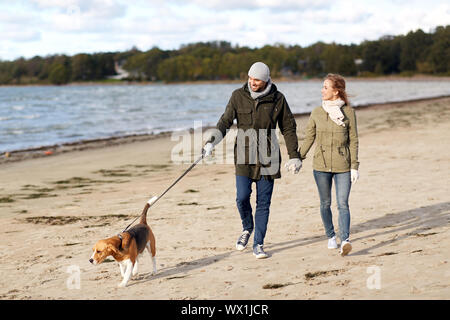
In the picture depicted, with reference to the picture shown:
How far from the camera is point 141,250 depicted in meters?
5.08

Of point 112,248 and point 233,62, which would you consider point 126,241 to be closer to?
point 112,248

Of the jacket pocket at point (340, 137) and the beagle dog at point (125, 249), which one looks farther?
the jacket pocket at point (340, 137)

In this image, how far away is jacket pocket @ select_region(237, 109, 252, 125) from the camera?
5498mm

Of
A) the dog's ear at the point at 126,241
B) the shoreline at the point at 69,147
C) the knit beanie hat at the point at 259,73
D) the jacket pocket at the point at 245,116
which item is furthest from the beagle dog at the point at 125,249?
the shoreline at the point at 69,147

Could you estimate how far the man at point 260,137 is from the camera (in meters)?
5.46

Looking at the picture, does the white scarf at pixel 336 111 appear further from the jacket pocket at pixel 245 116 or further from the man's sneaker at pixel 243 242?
the man's sneaker at pixel 243 242

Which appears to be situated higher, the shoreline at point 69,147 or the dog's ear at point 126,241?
→ the dog's ear at point 126,241

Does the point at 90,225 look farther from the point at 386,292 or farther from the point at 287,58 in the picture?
the point at 287,58

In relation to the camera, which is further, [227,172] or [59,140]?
[59,140]

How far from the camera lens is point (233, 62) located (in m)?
163

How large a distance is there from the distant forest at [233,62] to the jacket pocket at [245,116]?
13404 cm

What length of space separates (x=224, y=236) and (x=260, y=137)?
1642mm
